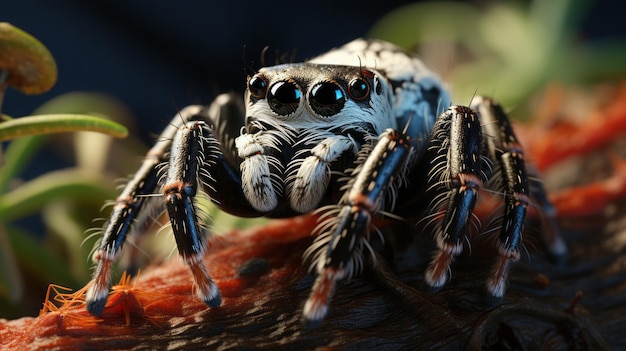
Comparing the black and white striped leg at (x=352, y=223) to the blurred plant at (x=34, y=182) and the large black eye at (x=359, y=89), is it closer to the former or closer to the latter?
the large black eye at (x=359, y=89)

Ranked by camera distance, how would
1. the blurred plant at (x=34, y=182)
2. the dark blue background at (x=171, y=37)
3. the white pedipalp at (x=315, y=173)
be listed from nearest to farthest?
the white pedipalp at (x=315, y=173) → the blurred plant at (x=34, y=182) → the dark blue background at (x=171, y=37)

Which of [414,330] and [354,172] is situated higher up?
[354,172]

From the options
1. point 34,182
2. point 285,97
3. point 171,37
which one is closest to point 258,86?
point 285,97

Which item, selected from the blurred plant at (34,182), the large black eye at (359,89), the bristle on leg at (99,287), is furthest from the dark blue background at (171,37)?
the bristle on leg at (99,287)

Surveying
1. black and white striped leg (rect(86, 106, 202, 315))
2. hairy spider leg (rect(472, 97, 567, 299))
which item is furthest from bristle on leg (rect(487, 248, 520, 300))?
black and white striped leg (rect(86, 106, 202, 315))

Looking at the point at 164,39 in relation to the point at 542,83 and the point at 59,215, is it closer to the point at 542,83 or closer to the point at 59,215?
the point at 59,215

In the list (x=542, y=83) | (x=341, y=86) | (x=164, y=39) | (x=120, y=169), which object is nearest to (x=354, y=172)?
(x=341, y=86)

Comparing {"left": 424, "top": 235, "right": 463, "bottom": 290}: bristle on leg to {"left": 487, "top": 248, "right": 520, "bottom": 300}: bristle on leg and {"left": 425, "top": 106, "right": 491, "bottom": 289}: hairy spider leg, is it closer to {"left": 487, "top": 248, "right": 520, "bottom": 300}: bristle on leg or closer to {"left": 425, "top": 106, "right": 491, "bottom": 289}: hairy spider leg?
{"left": 425, "top": 106, "right": 491, "bottom": 289}: hairy spider leg

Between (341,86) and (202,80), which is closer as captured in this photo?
(341,86)
